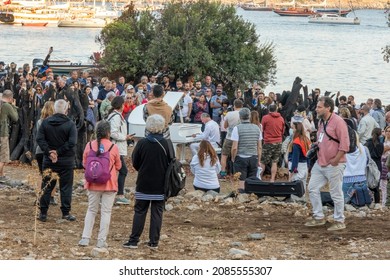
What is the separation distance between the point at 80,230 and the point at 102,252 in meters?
1.73

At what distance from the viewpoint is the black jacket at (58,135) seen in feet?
44.9

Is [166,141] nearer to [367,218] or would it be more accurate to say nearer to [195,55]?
[367,218]

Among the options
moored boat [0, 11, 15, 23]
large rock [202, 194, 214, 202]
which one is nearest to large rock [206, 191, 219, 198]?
A: large rock [202, 194, 214, 202]

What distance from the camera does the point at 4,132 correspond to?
61.7 ft

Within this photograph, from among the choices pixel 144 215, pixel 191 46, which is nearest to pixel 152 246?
pixel 144 215

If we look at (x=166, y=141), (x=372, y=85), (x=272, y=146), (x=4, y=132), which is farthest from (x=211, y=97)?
(x=372, y=85)

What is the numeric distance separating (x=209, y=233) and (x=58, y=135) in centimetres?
241

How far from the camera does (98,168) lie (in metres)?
12.0

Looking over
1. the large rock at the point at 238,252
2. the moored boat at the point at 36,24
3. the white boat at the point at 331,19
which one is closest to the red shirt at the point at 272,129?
the large rock at the point at 238,252

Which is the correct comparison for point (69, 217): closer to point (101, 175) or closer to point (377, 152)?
point (101, 175)

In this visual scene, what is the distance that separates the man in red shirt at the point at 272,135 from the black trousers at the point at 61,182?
6506mm

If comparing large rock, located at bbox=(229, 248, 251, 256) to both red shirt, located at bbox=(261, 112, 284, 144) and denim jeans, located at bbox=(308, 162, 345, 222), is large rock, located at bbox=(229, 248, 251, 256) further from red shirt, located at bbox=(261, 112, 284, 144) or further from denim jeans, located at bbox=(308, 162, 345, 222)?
red shirt, located at bbox=(261, 112, 284, 144)

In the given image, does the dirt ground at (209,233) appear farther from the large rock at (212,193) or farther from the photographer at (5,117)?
the photographer at (5,117)

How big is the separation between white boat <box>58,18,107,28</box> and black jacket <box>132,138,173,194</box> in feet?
485
